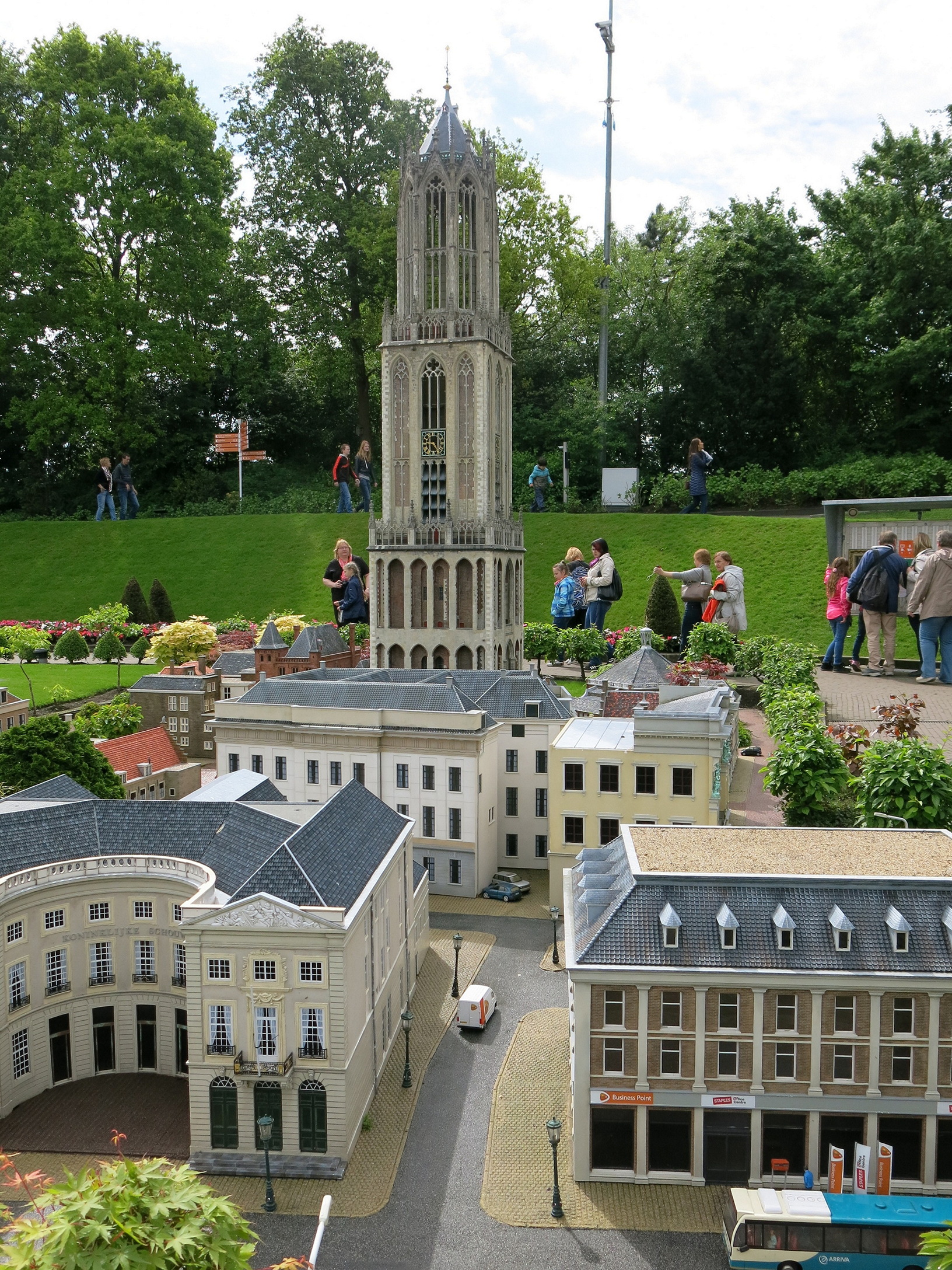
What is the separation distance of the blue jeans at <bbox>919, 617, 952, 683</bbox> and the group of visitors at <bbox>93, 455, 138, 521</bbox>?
249 feet

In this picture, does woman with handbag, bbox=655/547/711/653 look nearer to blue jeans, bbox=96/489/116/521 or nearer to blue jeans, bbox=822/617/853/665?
blue jeans, bbox=822/617/853/665

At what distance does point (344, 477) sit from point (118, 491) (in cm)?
2486

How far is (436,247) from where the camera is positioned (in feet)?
225

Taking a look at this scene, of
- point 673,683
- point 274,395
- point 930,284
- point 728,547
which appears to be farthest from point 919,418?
point 274,395

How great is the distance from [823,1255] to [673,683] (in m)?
28.0

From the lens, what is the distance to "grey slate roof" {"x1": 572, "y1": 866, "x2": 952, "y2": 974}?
2769 cm

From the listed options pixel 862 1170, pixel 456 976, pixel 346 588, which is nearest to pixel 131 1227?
pixel 862 1170

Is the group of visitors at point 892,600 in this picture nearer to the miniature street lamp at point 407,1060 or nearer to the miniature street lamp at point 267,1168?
the miniature street lamp at point 407,1060

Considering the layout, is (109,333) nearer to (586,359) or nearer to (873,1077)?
(586,359)

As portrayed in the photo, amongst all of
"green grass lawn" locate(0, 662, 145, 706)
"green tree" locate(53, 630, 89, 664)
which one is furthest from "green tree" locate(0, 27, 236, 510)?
"green grass lawn" locate(0, 662, 145, 706)

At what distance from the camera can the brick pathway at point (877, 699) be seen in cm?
3792

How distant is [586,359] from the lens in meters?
103

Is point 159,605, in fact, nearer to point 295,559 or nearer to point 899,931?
point 295,559

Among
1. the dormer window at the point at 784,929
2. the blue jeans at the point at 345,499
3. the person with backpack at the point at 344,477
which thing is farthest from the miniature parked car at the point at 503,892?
the blue jeans at the point at 345,499
